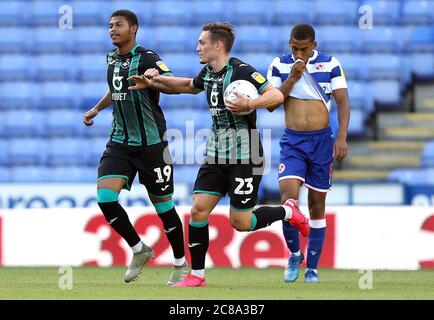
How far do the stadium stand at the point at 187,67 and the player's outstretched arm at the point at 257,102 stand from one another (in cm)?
614

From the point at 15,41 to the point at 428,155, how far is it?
629cm

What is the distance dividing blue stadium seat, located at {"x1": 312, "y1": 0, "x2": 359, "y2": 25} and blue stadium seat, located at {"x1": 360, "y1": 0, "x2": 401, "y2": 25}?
7.1 inches

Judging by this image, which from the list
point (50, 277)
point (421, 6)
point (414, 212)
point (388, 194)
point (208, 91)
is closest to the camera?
point (208, 91)

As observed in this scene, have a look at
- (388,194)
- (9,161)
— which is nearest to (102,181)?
(388,194)

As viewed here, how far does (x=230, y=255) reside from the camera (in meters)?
11.9

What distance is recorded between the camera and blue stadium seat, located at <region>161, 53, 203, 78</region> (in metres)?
16.1

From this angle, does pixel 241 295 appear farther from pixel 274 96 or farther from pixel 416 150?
pixel 416 150

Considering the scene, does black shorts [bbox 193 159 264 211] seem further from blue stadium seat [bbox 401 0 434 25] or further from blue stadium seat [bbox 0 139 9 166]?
blue stadium seat [bbox 401 0 434 25]

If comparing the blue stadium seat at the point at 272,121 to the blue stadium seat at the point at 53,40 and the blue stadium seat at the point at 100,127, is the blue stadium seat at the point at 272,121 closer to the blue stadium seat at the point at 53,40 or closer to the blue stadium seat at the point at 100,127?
the blue stadium seat at the point at 100,127

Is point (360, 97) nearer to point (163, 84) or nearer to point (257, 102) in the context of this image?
point (163, 84)

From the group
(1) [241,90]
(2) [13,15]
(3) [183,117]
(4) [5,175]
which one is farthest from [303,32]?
(2) [13,15]

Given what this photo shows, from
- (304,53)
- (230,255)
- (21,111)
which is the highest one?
(304,53)

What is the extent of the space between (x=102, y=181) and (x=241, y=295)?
163cm

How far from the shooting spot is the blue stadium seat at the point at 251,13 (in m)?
16.9
